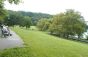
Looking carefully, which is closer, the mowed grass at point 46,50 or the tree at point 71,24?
the mowed grass at point 46,50

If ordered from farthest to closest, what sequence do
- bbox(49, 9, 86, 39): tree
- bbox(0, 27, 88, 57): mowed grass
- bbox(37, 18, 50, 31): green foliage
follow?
bbox(37, 18, 50, 31): green foliage → bbox(49, 9, 86, 39): tree → bbox(0, 27, 88, 57): mowed grass

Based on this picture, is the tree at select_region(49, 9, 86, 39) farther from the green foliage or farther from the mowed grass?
the mowed grass

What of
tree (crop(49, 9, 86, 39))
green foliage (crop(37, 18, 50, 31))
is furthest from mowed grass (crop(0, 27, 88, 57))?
green foliage (crop(37, 18, 50, 31))

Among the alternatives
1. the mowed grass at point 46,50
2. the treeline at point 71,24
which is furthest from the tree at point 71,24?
the mowed grass at point 46,50

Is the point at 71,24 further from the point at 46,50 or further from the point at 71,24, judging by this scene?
the point at 46,50

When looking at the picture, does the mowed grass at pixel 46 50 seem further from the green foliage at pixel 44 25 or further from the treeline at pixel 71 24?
the green foliage at pixel 44 25

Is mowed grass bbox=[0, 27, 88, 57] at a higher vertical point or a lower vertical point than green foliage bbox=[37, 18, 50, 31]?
higher

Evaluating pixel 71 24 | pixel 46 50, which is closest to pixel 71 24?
pixel 71 24

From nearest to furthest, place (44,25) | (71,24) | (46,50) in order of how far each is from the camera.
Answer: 1. (46,50)
2. (71,24)
3. (44,25)

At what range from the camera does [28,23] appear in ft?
351

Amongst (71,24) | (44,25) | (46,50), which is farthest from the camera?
(44,25)

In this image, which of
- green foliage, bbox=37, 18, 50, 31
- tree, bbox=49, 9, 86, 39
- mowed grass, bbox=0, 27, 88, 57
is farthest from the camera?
green foliage, bbox=37, 18, 50, 31

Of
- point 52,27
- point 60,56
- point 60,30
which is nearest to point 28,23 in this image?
point 52,27

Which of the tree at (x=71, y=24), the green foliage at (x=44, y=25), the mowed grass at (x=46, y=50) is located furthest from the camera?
the green foliage at (x=44, y=25)
